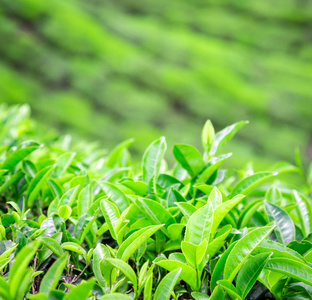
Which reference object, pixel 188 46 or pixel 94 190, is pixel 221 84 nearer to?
pixel 188 46

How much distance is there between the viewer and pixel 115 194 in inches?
27.2

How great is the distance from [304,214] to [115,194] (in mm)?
388

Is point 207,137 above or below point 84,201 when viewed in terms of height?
above

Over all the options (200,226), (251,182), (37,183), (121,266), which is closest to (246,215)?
(251,182)

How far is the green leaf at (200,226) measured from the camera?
0.56m

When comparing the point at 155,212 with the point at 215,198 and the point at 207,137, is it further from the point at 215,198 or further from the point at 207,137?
the point at 207,137

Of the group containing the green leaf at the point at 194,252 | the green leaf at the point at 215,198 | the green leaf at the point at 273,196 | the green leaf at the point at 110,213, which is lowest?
the green leaf at the point at 110,213

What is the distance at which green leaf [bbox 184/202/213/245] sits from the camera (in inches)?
22.2

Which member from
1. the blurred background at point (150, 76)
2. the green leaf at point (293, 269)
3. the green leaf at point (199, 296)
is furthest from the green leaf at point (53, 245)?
the blurred background at point (150, 76)

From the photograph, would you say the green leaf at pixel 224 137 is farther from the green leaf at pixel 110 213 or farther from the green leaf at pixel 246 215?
the green leaf at pixel 110 213

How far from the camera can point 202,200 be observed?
0.67 m

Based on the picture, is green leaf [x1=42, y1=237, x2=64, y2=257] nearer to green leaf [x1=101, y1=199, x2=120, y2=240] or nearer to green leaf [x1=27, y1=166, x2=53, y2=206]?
green leaf [x1=101, y1=199, x2=120, y2=240]

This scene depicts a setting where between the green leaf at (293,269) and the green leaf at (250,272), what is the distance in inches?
1.0

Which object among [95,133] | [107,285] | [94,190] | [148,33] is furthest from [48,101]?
[107,285]
